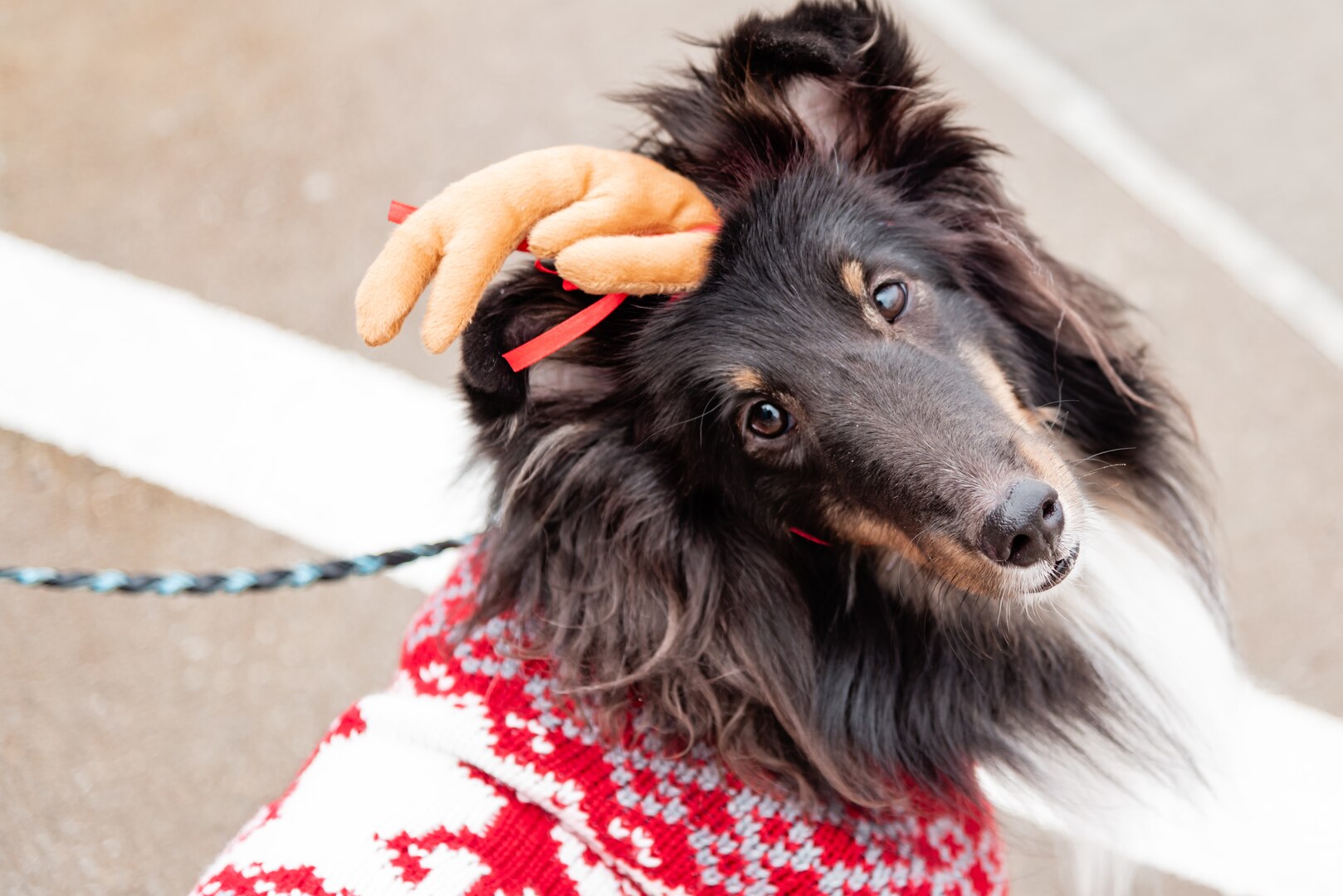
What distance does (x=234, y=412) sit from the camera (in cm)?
325

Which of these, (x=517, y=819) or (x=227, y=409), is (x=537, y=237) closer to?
(x=517, y=819)

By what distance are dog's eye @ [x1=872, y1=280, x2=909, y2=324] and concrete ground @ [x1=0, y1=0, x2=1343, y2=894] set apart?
660mm

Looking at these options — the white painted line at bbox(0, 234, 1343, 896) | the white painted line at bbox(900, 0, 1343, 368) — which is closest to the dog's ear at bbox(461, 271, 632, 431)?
the white painted line at bbox(0, 234, 1343, 896)

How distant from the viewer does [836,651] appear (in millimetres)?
1865

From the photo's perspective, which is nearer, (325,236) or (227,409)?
(227,409)

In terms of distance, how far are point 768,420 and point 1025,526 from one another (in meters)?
0.45

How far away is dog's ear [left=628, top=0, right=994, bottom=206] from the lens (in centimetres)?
164

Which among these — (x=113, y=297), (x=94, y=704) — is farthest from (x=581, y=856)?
(x=113, y=297)

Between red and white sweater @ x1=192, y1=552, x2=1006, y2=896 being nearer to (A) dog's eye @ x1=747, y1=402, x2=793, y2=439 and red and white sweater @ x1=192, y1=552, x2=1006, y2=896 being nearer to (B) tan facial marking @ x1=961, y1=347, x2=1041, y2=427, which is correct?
(A) dog's eye @ x1=747, y1=402, x2=793, y2=439

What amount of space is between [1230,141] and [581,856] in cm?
344

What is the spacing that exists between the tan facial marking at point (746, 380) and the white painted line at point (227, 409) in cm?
128

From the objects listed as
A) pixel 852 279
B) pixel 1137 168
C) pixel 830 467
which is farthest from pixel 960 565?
pixel 1137 168

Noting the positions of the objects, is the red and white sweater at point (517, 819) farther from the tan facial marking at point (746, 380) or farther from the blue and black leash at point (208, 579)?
the tan facial marking at point (746, 380)

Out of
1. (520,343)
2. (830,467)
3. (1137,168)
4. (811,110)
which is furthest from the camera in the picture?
(1137,168)
